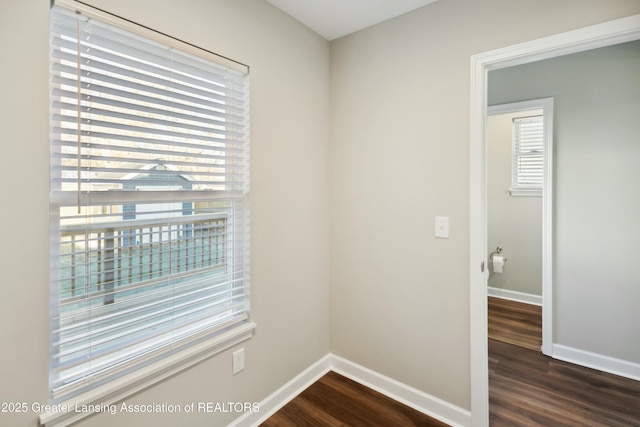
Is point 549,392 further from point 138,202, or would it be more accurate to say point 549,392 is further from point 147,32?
point 147,32

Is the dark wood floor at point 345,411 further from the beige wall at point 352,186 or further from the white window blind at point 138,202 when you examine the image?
the white window blind at point 138,202

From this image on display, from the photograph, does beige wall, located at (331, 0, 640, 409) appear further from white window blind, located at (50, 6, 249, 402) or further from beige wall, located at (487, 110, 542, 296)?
beige wall, located at (487, 110, 542, 296)

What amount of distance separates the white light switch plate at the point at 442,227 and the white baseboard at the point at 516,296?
2780 mm

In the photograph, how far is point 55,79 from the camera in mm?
1086

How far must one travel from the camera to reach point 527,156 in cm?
378

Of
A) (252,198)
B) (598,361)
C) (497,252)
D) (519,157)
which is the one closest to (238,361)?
(252,198)

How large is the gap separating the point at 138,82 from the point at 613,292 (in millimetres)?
3459

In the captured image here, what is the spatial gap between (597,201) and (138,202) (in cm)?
319

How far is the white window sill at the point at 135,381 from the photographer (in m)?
1.09

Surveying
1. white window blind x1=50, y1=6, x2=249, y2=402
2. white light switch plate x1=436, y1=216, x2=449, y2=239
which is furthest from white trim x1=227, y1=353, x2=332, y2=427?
white light switch plate x1=436, y1=216, x2=449, y2=239

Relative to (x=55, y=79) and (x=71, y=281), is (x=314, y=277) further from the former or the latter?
(x=55, y=79)

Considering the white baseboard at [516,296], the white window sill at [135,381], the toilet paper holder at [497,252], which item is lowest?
the white baseboard at [516,296]

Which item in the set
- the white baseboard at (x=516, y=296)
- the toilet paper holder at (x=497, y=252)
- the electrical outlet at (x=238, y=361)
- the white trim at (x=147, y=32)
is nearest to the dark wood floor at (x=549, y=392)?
the white baseboard at (x=516, y=296)

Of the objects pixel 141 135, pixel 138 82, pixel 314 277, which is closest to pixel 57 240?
pixel 141 135
